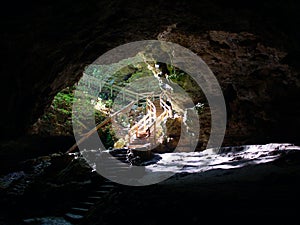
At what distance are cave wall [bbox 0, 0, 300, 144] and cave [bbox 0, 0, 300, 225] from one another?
26 mm

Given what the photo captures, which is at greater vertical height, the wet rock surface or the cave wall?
the cave wall

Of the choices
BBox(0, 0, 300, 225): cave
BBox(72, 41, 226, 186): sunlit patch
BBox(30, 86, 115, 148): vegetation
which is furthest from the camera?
BBox(30, 86, 115, 148): vegetation

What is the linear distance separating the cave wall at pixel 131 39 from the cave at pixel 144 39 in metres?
0.03

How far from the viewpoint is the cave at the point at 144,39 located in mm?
3727

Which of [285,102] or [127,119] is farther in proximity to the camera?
[127,119]

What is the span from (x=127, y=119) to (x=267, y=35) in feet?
54.3

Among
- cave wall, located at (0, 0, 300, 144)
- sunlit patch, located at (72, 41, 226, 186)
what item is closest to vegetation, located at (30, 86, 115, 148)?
sunlit patch, located at (72, 41, 226, 186)

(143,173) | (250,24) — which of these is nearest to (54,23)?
(250,24)

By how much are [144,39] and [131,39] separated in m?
0.55

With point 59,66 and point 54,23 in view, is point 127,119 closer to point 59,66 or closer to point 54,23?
point 59,66

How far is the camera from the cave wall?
3578mm

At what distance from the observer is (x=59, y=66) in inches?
221

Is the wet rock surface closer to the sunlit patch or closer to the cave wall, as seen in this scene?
the sunlit patch

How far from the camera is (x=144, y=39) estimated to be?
6680mm
